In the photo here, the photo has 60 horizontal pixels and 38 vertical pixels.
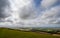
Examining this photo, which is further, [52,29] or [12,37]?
[52,29]

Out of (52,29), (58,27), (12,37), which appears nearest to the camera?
(12,37)

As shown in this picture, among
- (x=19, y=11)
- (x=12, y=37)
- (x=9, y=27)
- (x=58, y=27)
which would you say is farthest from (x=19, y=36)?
(x=58, y=27)

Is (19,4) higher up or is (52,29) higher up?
(19,4)

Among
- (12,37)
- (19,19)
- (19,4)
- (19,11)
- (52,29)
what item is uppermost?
(19,4)

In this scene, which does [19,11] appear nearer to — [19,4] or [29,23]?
[19,4]

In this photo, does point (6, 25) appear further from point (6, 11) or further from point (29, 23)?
point (29, 23)

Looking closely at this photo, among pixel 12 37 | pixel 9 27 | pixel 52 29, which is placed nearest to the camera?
pixel 12 37

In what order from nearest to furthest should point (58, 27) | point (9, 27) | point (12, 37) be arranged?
point (12, 37)
point (9, 27)
point (58, 27)

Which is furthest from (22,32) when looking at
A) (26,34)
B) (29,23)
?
(29,23)

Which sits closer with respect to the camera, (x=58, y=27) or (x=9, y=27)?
(x=9, y=27)
